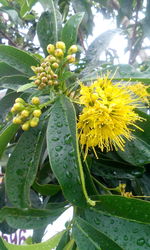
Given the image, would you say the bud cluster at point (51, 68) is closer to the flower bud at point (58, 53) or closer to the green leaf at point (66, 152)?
the flower bud at point (58, 53)

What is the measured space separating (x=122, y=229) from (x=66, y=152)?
25 centimetres

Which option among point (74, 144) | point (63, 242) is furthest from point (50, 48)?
point (63, 242)

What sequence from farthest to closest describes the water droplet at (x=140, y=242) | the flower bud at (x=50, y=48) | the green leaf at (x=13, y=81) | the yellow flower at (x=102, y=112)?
the green leaf at (x=13, y=81) → the flower bud at (x=50, y=48) → the yellow flower at (x=102, y=112) → the water droplet at (x=140, y=242)

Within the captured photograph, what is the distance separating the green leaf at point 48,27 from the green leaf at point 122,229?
688mm

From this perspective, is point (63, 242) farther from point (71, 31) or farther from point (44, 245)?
point (71, 31)

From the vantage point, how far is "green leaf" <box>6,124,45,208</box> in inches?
43.2

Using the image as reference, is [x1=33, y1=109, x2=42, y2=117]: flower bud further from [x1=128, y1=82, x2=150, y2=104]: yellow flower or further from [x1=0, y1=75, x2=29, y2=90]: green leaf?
[x1=128, y1=82, x2=150, y2=104]: yellow flower

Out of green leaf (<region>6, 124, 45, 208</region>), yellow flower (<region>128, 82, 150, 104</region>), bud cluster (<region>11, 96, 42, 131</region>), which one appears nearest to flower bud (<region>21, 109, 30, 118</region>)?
bud cluster (<region>11, 96, 42, 131</region>)

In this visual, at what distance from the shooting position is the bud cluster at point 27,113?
103 centimetres

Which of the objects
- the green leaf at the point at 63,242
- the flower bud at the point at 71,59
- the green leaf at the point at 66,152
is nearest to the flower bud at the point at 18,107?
the green leaf at the point at 66,152

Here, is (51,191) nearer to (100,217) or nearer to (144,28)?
(100,217)

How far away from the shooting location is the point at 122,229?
0.88 m

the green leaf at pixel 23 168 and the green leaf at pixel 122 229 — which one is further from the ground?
the green leaf at pixel 23 168

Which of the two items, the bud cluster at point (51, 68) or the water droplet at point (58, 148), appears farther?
the bud cluster at point (51, 68)
